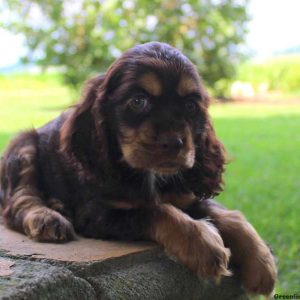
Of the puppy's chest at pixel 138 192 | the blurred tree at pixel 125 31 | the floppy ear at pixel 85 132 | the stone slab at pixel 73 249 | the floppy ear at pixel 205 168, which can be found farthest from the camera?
the blurred tree at pixel 125 31

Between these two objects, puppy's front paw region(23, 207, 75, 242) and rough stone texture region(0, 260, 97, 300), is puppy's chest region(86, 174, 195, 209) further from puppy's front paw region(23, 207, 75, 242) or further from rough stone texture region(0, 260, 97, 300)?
rough stone texture region(0, 260, 97, 300)

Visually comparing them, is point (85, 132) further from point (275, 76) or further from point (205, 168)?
point (275, 76)

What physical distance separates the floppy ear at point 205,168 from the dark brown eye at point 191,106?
0.80 ft

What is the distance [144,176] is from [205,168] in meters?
0.37

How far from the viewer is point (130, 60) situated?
9.37 ft

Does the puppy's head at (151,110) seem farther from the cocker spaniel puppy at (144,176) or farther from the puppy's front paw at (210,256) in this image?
the puppy's front paw at (210,256)

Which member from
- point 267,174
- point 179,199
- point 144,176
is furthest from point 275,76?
point 144,176

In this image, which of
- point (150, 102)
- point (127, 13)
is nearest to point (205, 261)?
point (150, 102)

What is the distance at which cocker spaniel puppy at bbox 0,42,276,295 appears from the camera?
2.70 m

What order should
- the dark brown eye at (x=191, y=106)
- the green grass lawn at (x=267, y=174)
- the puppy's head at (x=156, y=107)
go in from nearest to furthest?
the puppy's head at (x=156, y=107), the dark brown eye at (x=191, y=106), the green grass lawn at (x=267, y=174)

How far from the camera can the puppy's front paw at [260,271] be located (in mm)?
2824

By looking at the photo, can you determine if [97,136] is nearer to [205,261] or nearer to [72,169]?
[72,169]

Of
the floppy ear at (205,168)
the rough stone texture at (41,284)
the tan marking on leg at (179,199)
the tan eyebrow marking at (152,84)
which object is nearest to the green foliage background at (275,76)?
the floppy ear at (205,168)

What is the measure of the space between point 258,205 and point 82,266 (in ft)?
12.5
